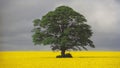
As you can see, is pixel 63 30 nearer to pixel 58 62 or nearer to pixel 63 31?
pixel 63 31

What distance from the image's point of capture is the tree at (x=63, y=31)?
43.2 feet

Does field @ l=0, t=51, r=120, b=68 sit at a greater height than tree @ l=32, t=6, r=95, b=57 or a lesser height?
lesser

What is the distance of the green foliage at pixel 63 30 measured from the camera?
519 inches

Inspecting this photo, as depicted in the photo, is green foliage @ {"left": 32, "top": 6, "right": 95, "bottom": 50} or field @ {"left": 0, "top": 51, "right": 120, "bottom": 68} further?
green foliage @ {"left": 32, "top": 6, "right": 95, "bottom": 50}

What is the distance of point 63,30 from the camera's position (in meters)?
13.4

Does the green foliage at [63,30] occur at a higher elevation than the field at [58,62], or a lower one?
higher

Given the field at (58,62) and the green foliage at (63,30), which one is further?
the green foliage at (63,30)

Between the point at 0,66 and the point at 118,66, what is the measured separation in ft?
7.13

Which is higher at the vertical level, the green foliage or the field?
the green foliage

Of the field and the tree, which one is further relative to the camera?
the tree

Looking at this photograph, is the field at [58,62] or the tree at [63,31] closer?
the field at [58,62]

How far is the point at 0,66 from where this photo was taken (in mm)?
8172

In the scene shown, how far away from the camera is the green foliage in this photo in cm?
1317

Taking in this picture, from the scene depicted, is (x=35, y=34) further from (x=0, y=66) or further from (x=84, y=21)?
(x=0, y=66)
